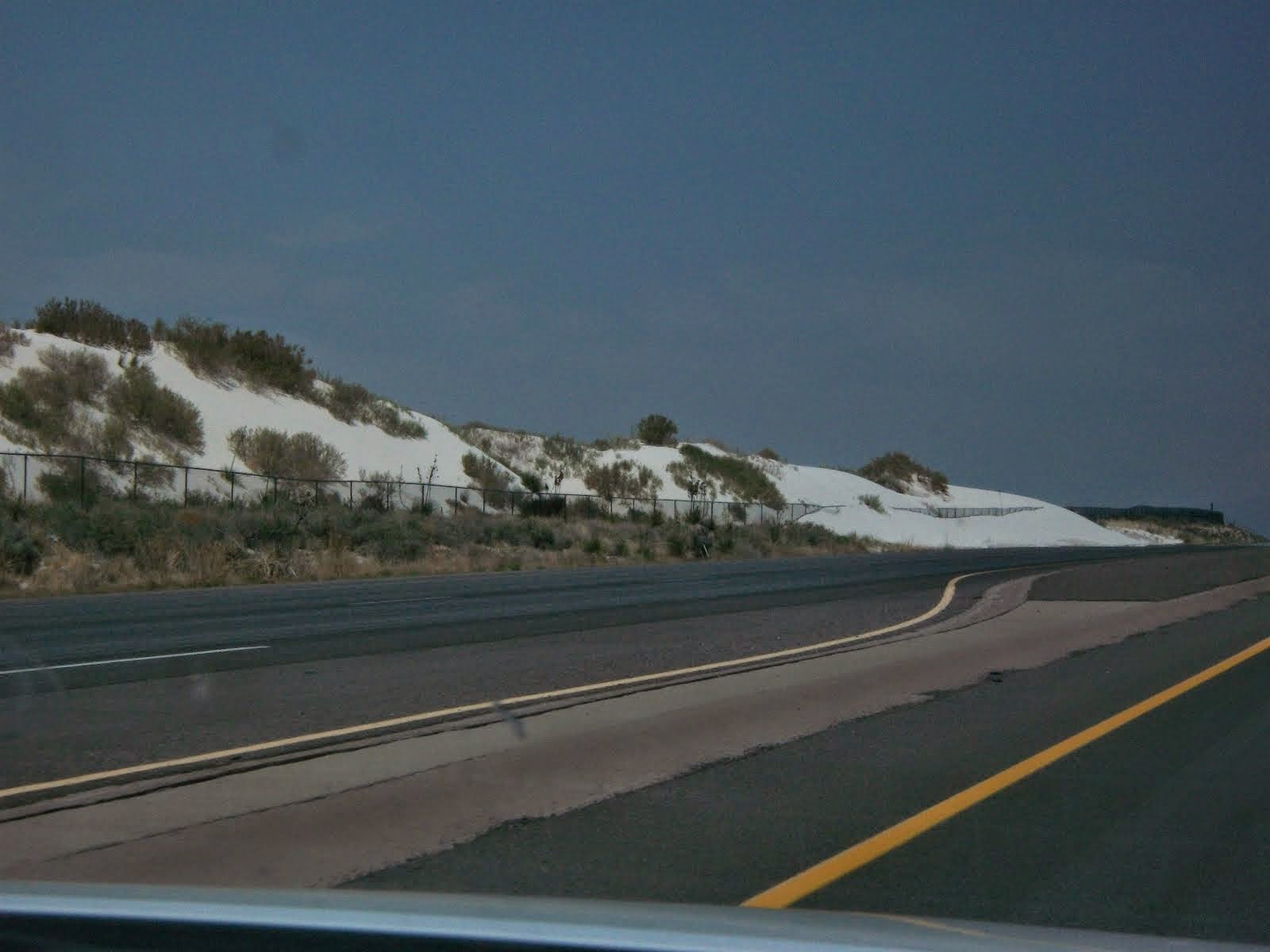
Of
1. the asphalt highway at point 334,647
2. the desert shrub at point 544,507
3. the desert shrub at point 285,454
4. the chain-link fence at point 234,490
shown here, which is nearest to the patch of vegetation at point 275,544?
the chain-link fence at point 234,490

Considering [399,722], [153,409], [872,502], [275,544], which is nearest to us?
[399,722]

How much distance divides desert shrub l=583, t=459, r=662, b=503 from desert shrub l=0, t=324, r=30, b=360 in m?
30.8

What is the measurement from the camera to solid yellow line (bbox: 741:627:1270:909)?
20.5 feet

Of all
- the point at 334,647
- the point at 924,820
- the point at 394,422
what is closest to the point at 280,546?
the point at 334,647

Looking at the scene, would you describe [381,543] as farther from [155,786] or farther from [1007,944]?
[1007,944]

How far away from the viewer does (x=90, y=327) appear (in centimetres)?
5556

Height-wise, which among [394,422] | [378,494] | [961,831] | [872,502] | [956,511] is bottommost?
[961,831]

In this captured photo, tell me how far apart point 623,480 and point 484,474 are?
16246mm

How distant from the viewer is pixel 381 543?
3838cm

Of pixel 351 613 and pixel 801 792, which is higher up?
pixel 351 613

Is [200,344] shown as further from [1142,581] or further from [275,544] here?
[1142,581]

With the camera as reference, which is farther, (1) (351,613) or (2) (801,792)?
(1) (351,613)

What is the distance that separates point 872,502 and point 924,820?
86.6 metres

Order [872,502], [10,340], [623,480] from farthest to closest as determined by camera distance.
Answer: [872,502] < [623,480] < [10,340]
